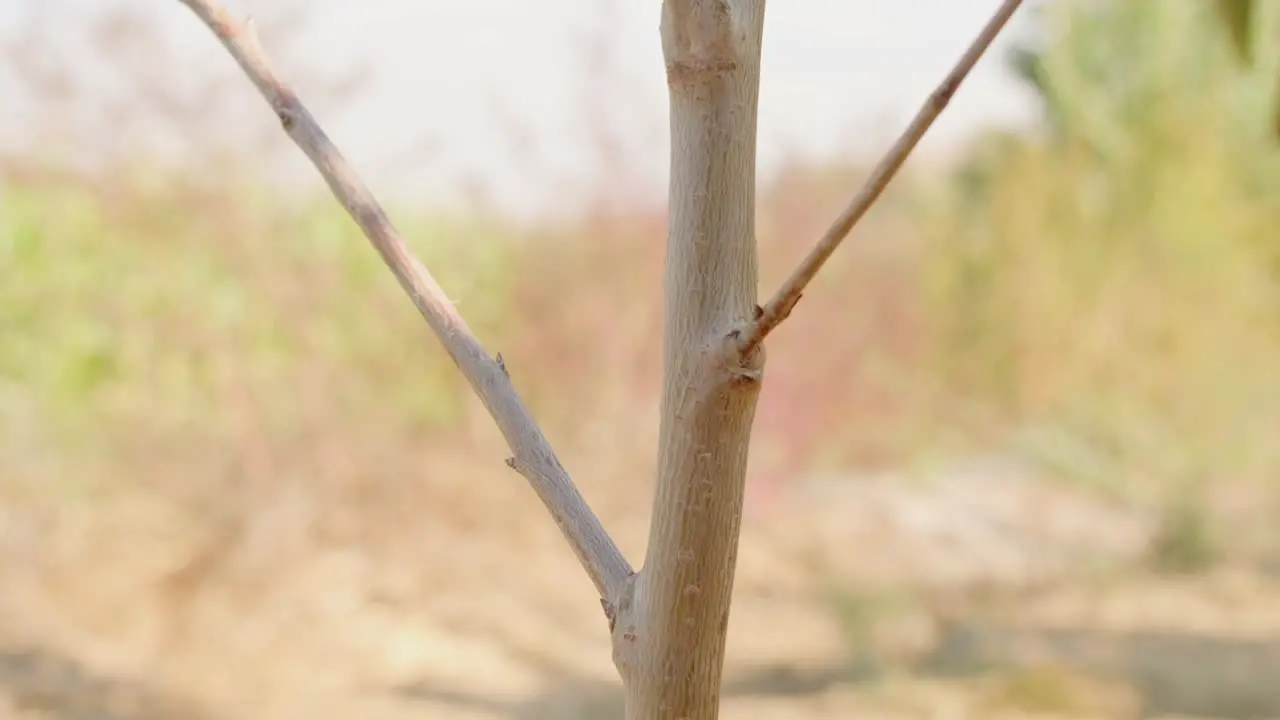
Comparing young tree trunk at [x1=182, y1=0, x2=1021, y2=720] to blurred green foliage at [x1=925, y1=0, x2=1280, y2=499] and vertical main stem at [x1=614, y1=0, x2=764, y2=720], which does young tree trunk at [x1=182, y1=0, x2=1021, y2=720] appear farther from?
blurred green foliage at [x1=925, y1=0, x2=1280, y2=499]

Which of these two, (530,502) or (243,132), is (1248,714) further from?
(243,132)

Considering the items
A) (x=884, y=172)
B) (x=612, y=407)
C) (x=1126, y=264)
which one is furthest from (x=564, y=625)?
(x=884, y=172)

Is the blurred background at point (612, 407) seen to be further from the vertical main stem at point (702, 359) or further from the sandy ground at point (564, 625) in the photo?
the vertical main stem at point (702, 359)

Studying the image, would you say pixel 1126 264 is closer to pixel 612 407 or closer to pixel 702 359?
pixel 612 407

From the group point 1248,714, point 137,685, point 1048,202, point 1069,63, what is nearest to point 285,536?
point 137,685

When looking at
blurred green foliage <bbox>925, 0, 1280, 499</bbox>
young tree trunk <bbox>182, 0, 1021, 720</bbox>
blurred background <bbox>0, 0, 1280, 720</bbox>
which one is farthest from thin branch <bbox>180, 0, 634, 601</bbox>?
blurred green foliage <bbox>925, 0, 1280, 499</bbox>

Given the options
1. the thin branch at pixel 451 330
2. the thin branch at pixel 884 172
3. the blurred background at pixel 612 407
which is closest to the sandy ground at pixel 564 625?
the blurred background at pixel 612 407
